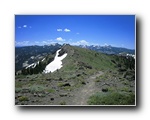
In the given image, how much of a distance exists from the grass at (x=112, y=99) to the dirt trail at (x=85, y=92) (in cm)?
12

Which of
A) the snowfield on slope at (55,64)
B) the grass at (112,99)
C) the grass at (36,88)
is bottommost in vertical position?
the grass at (112,99)

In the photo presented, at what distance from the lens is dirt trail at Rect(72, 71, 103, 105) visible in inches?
372

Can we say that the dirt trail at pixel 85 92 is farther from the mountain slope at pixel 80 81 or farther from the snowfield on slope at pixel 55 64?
the snowfield on slope at pixel 55 64

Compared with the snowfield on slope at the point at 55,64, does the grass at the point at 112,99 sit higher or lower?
lower

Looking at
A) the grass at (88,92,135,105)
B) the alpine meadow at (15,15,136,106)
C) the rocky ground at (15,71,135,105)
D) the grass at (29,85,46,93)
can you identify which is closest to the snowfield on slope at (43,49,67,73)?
the alpine meadow at (15,15,136,106)

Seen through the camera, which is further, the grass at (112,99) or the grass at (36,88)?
the grass at (36,88)

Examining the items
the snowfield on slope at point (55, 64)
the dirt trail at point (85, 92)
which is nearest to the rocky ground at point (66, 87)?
the dirt trail at point (85, 92)

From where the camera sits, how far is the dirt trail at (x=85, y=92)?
31.0ft

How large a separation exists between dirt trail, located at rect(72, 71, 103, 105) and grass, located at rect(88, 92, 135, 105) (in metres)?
0.12

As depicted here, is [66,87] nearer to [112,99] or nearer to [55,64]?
[55,64]

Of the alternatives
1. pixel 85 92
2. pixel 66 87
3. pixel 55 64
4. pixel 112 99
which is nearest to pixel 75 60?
pixel 55 64

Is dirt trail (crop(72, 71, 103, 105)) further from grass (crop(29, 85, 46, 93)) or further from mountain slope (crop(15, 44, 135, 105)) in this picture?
grass (crop(29, 85, 46, 93))
